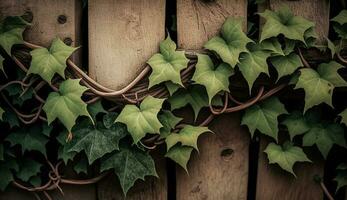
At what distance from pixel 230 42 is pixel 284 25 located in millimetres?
186

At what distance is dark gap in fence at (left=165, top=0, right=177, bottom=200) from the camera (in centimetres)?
162

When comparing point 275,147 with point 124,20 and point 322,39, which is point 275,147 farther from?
point 124,20

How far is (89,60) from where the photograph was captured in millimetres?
1589

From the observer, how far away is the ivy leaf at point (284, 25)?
4.93ft

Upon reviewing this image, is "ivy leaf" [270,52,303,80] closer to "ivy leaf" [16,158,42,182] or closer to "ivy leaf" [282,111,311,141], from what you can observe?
"ivy leaf" [282,111,311,141]

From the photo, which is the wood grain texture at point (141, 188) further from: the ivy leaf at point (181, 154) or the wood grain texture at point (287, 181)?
the wood grain texture at point (287, 181)

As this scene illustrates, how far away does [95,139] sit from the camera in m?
1.53

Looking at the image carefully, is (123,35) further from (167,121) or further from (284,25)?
(284,25)

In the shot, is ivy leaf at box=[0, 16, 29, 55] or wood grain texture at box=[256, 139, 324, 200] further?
wood grain texture at box=[256, 139, 324, 200]

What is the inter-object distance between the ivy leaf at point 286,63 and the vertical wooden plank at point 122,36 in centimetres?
39

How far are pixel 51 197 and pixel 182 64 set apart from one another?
0.68 meters

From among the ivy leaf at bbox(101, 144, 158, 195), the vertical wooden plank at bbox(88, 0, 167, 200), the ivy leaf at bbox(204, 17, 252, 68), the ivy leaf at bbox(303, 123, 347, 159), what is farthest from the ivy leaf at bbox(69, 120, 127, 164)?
the ivy leaf at bbox(303, 123, 347, 159)

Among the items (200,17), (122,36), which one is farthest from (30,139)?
(200,17)

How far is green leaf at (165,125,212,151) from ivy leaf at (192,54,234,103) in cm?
12
